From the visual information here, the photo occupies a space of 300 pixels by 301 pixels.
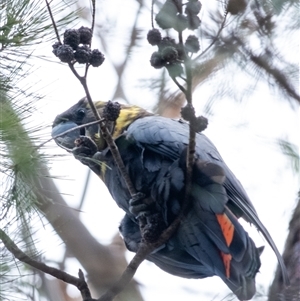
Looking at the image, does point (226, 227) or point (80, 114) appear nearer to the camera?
point (226, 227)

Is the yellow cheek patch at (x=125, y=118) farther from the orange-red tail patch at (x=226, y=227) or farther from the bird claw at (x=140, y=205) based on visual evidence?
the orange-red tail patch at (x=226, y=227)

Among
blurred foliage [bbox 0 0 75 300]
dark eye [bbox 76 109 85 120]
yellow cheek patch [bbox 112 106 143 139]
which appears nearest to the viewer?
blurred foliage [bbox 0 0 75 300]

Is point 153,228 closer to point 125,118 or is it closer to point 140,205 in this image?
point 140,205

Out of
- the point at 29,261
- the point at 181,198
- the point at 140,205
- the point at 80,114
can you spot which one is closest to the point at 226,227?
the point at 181,198

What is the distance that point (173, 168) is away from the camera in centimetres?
235

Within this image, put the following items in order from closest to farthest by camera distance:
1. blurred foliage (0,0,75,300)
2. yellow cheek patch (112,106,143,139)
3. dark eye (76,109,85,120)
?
blurred foliage (0,0,75,300) < yellow cheek patch (112,106,143,139) < dark eye (76,109,85,120)

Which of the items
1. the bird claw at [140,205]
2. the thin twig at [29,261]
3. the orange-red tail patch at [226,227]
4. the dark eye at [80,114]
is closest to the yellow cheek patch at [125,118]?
the dark eye at [80,114]

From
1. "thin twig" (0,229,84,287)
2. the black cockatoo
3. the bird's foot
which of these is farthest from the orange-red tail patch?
"thin twig" (0,229,84,287)

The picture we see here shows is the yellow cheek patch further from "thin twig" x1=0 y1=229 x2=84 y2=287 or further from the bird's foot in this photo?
"thin twig" x1=0 y1=229 x2=84 y2=287

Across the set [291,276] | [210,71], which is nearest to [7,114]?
[210,71]

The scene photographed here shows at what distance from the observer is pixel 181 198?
2.34m

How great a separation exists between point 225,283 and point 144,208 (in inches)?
17.8

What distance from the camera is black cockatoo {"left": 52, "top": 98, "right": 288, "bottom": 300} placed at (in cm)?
229

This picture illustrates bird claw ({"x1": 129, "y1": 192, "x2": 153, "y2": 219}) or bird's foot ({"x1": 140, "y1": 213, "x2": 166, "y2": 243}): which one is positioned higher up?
bird claw ({"x1": 129, "y1": 192, "x2": 153, "y2": 219})
